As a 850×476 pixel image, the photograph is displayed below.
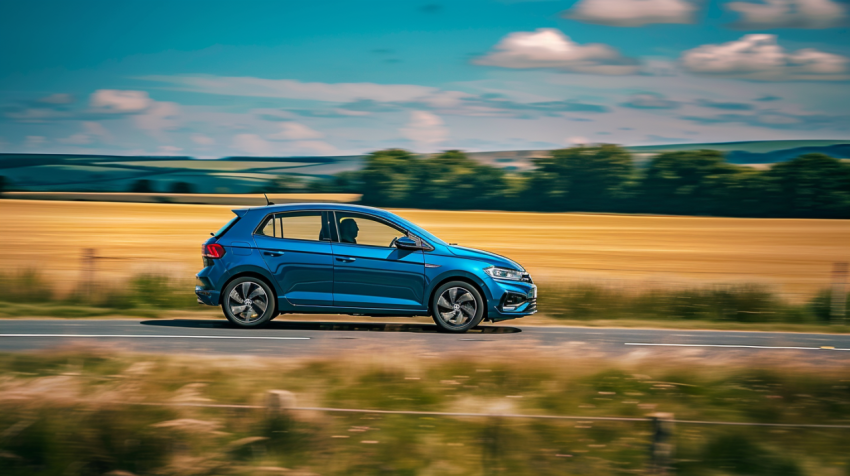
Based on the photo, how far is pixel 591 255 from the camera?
3459 centimetres

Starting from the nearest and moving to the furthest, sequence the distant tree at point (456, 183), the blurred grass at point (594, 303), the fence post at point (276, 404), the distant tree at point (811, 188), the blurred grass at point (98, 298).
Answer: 1. the fence post at point (276, 404)
2. the blurred grass at point (98, 298)
3. the blurred grass at point (594, 303)
4. the distant tree at point (811, 188)
5. the distant tree at point (456, 183)

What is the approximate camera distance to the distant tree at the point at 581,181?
70875 millimetres

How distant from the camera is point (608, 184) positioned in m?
72.5

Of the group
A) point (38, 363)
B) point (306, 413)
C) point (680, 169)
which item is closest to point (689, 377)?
point (306, 413)

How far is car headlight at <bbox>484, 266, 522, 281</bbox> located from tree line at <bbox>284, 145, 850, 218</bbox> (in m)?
52.0

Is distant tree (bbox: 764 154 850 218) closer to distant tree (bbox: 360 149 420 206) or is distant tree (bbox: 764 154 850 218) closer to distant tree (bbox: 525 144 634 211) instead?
distant tree (bbox: 525 144 634 211)

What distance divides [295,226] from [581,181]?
6262 cm

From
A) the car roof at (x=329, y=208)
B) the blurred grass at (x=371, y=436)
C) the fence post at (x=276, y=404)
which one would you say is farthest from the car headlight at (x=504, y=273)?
the fence post at (x=276, y=404)

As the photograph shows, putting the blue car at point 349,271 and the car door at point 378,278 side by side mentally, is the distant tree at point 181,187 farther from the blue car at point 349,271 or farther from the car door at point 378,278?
the car door at point 378,278

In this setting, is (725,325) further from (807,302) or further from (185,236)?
(185,236)

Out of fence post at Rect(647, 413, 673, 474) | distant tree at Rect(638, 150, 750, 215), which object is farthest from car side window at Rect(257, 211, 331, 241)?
distant tree at Rect(638, 150, 750, 215)

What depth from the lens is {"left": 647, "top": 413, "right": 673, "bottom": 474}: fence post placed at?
4.73 metres

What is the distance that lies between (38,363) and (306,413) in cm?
348

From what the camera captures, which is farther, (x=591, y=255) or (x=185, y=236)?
(x=185, y=236)
